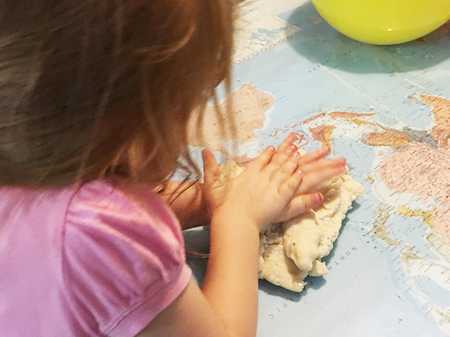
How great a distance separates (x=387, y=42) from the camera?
0.80 metres

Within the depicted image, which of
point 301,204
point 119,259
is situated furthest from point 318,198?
point 119,259

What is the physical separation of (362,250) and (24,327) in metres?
0.29

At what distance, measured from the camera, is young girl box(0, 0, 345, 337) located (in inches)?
14.6

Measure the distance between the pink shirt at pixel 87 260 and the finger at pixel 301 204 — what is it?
18cm

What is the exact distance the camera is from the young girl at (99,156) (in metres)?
Result: 0.37

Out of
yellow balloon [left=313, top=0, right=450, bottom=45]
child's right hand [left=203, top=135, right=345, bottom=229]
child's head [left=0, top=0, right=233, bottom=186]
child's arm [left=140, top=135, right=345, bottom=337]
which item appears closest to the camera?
child's head [left=0, top=0, right=233, bottom=186]

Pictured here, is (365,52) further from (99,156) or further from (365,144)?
(99,156)

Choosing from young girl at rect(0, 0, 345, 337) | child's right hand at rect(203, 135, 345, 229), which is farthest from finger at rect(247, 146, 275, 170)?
young girl at rect(0, 0, 345, 337)

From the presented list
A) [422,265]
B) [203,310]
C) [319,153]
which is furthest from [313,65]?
[203,310]

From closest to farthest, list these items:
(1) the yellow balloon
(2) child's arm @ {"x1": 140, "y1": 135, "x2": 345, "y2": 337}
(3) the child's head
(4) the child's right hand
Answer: (3) the child's head → (2) child's arm @ {"x1": 140, "y1": 135, "x2": 345, "y2": 337} → (4) the child's right hand → (1) the yellow balloon

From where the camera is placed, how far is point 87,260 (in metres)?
0.42

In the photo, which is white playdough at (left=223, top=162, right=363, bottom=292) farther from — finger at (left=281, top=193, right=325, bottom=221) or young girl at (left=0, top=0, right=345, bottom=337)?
young girl at (left=0, top=0, right=345, bottom=337)

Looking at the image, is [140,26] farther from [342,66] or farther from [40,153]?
[342,66]

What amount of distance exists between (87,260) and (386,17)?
0.48m
